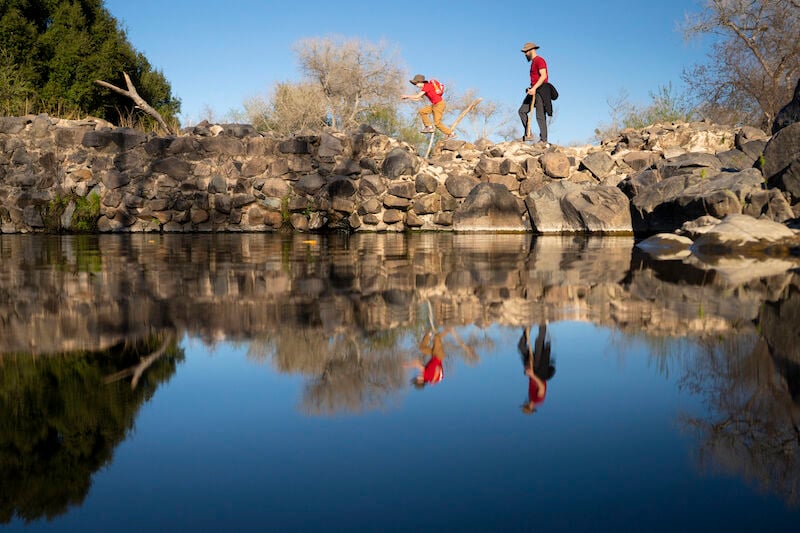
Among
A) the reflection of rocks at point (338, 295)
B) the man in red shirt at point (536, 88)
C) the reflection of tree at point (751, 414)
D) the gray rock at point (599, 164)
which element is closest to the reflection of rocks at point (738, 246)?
the reflection of rocks at point (338, 295)

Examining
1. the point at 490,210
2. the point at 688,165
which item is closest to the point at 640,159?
the point at 688,165

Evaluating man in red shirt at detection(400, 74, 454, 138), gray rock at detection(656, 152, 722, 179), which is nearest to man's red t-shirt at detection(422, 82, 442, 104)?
man in red shirt at detection(400, 74, 454, 138)

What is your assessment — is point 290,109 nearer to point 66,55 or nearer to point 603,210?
point 66,55

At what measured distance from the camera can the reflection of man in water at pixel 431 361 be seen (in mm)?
2020

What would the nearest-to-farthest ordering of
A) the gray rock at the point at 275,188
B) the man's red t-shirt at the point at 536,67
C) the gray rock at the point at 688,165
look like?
the gray rock at the point at 688,165 < the gray rock at the point at 275,188 < the man's red t-shirt at the point at 536,67

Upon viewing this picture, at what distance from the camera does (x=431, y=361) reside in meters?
2.25

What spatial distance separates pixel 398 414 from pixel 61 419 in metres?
0.78

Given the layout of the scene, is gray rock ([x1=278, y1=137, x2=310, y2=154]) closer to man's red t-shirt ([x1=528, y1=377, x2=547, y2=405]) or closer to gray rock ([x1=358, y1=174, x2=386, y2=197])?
gray rock ([x1=358, y1=174, x2=386, y2=197])

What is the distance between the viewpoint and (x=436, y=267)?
5.65m

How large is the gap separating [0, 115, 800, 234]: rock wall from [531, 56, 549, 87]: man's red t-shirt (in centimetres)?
146

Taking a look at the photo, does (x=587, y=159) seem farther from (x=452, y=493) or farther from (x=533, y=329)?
(x=452, y=493)

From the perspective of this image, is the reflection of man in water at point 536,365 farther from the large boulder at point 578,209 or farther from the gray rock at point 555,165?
the gray rock at point 555,165

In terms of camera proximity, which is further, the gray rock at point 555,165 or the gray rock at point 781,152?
the gray rock at point 555,165

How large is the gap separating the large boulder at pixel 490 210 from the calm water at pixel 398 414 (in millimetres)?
9237
